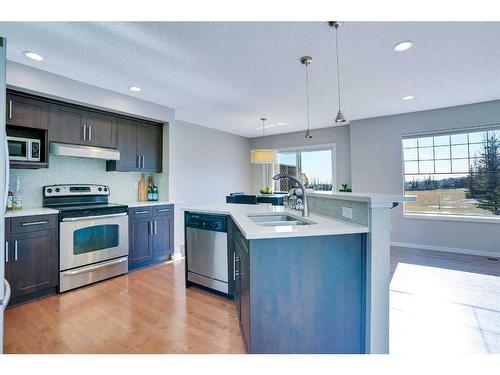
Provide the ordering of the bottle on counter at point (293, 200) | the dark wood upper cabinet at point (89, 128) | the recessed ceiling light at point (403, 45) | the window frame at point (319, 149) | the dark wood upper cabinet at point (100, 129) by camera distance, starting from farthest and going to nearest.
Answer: the window frame at point (319, 149) → the dark wood upper cabinet at point (100, 129) → the dark wood upper cabinet at point (89, 128) → the bottle on counter at point (293, 200) → the recessed ceiling light at point (403, 45)

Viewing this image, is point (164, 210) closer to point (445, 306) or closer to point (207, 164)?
point (207, 164)

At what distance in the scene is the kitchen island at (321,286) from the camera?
4.86 ft

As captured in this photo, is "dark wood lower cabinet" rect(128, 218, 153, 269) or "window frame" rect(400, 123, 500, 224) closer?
"dark wood lower cabinet" rect(128, 218, 153, 269)

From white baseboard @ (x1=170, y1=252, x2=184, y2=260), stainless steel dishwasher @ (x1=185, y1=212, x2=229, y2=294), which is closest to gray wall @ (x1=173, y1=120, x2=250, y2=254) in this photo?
white baseboard @ (x1=170, y1=252, x2=184, y2=260)

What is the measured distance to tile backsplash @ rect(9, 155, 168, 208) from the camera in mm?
3029

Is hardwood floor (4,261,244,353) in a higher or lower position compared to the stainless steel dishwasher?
lower

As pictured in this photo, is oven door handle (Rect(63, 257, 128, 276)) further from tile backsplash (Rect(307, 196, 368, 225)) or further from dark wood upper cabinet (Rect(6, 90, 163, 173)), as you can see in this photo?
tile backsplash (Rect(307, 196, 368, 225))

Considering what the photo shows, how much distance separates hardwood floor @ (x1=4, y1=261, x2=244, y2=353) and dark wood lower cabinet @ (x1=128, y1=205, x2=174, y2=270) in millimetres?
647

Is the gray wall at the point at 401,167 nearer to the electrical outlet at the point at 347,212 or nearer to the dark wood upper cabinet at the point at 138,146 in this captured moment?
the electrical outlet at the point at 347,212

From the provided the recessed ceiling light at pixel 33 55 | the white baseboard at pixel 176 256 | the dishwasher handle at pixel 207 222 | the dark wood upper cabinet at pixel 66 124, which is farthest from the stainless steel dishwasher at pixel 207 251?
the recessed ceiling light at pixel 33 55

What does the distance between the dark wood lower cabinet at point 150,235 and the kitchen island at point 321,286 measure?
8.36 feet

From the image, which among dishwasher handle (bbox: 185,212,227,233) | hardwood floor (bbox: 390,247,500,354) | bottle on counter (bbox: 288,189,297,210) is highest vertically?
bottle on counter (bbox: 288,189,297,210)

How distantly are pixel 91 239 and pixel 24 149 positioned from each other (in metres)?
1.21
